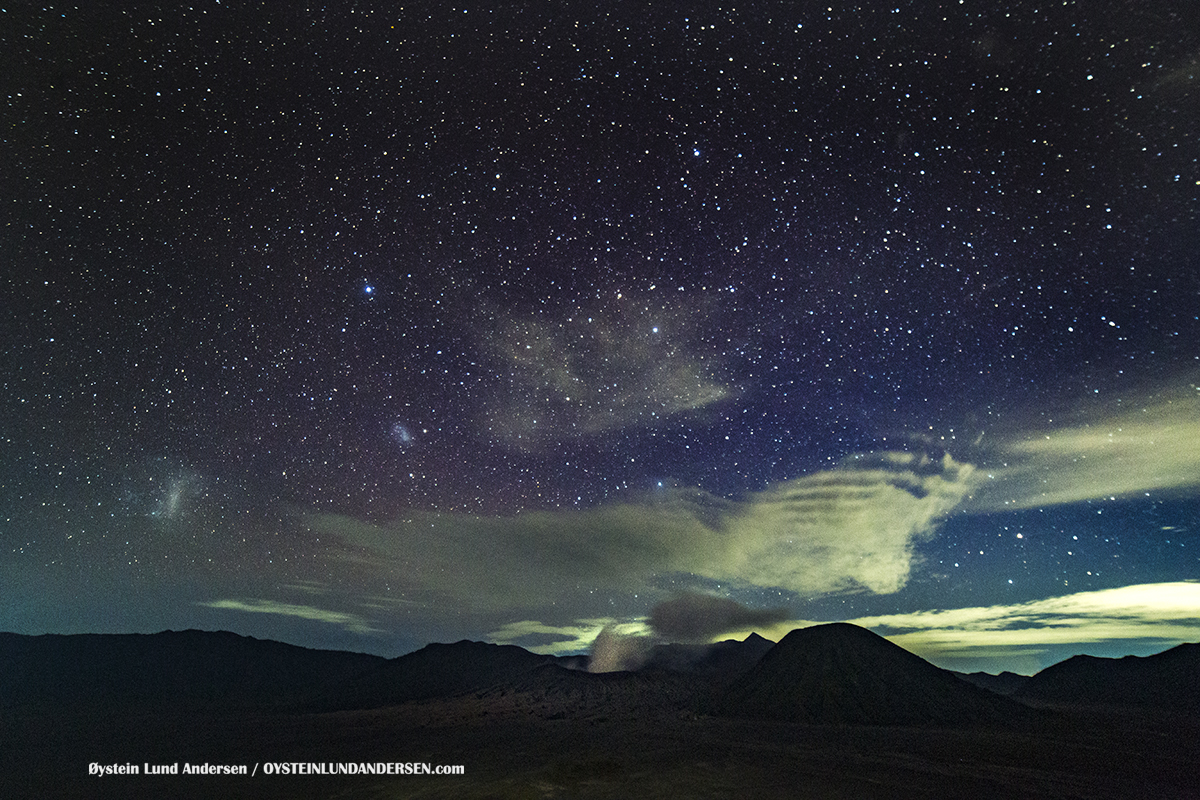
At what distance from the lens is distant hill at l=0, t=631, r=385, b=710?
151125 mm

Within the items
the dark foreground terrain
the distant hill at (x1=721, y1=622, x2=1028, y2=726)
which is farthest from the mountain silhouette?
the distant hill at (x1=721, y1=622, x2=1028, y2=726)

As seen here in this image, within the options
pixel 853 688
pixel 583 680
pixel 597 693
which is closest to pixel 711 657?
pixel 583 680

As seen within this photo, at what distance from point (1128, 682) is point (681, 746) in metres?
116

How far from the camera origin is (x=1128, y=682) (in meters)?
108

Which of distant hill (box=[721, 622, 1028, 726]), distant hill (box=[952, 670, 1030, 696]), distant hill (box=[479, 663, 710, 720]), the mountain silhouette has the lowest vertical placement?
distant hill (box=[952, 670, 1030, 696])

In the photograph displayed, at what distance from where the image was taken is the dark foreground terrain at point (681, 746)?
3503 cm

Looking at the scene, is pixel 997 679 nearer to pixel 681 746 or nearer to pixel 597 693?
pixel 597 693

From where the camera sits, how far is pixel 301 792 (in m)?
33.7

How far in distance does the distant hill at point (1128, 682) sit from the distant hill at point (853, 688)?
1839 inches

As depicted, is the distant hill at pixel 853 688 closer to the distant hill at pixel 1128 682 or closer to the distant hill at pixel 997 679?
the distant hill at pixel 1128 682

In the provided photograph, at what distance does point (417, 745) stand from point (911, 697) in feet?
217

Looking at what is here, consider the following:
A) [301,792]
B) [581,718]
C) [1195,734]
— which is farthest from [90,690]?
[1195,734]

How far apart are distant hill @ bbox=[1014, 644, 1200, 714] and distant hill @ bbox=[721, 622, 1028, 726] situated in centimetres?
4671

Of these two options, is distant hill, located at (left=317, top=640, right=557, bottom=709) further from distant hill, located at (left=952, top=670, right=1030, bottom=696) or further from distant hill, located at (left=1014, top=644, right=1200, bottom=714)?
distant hill, located at (left=952, top=670, right=1030, bottom=696)
